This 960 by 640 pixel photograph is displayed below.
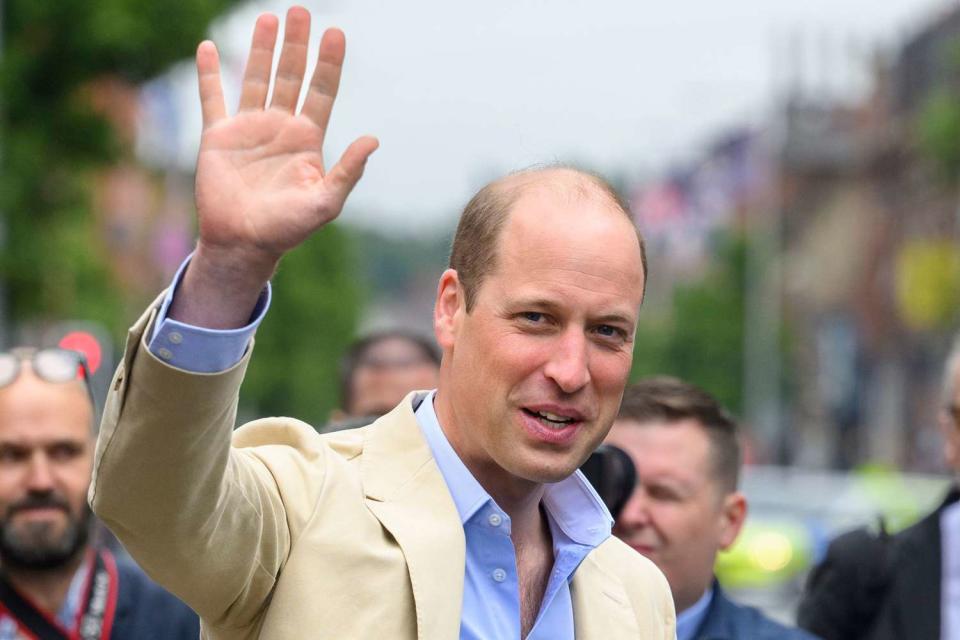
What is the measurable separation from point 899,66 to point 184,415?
6203cm

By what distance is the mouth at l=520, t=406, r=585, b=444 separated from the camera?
2723mm

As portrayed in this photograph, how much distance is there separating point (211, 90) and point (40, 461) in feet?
8.30

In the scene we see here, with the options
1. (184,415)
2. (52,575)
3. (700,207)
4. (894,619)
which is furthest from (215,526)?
(700,207)

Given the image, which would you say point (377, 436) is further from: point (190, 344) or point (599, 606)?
point (190, 344)

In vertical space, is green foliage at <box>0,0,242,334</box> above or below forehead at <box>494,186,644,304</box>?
below

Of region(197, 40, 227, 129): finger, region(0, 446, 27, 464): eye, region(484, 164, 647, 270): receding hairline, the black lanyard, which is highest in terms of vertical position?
region(197, 40, 227, 129): finger

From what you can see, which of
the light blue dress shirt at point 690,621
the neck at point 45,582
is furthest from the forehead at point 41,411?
the light blue dress shirt at point 690,621

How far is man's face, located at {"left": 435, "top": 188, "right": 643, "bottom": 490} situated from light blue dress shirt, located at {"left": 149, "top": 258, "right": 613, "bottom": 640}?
51mm

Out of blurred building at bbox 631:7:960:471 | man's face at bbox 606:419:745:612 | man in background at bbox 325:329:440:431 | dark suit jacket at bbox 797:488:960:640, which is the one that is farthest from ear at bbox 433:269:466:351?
blurred building at bbox 631:7:960:471

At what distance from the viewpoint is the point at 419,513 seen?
107 inches

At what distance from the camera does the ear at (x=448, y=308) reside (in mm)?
2873

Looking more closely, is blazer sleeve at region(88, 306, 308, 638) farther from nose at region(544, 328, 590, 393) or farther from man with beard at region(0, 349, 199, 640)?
man with beard at region(0, 349, 199, 640)

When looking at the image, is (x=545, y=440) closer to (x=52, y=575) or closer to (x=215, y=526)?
(x=215, y=526)

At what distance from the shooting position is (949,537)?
494 centimetres
